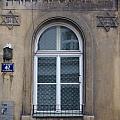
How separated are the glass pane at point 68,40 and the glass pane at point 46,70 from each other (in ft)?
1.52

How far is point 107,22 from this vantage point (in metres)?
8.93

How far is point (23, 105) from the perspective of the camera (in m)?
8.62

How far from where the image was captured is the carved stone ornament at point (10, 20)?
883 cm

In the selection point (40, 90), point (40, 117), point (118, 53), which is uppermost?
point (118, 53)

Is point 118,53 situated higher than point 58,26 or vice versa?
point 58,26

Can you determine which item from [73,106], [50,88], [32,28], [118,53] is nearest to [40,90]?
[50,88]

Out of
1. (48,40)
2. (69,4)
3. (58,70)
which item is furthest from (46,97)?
(69,4)

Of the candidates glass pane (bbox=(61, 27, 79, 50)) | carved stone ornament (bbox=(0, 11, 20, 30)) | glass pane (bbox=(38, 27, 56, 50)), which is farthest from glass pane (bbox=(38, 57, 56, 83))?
carved stone ornament (bbox=(0, 11, 20, 30))

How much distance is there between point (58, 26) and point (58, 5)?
536mm

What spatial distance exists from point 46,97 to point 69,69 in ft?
2.95

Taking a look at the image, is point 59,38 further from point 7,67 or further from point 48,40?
point 7,67

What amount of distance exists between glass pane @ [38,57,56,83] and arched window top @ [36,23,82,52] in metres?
0.30

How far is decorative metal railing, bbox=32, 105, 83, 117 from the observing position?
28.5 ft

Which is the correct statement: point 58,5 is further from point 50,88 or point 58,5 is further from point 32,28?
point 50,88
